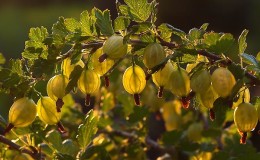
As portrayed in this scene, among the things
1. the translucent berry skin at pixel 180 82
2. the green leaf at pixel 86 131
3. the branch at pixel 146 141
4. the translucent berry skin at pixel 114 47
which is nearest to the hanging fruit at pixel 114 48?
the translucent berry skin at pixel 114 47

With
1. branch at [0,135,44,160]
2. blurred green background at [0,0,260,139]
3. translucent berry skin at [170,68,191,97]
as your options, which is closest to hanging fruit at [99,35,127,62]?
translucent berry skin at [170,68,191,97]

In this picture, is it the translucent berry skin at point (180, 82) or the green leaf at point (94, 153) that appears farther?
the green leaf at point (94, 153)

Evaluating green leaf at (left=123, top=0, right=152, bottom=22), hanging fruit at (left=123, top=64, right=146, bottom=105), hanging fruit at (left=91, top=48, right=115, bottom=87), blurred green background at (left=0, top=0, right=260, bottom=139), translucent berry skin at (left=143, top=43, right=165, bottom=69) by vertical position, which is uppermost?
green leaf at (left=123, top=0, right=152, bottom=22)

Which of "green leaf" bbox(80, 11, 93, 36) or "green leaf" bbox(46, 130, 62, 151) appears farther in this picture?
"green leaf" bbox(46, 130, 62, 151)

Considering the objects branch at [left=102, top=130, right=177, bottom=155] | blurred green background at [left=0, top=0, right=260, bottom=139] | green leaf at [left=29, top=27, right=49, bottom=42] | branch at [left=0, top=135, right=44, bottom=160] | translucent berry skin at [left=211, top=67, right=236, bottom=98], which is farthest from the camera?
blurred green background at [left=0, top=0, right=260, bottom=139]

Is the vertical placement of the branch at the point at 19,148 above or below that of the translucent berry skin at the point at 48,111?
below

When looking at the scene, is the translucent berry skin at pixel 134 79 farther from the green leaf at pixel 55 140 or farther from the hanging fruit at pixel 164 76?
the green leaf at pixel 55 140

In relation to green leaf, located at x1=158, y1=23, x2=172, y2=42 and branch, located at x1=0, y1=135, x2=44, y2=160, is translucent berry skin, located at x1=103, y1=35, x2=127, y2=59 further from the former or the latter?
branch, located at x1=0, y1=135, x2=44, y2=160
